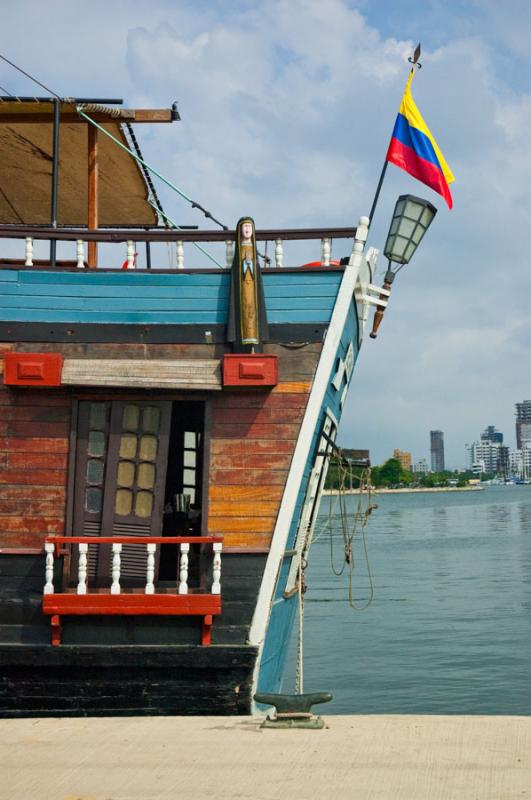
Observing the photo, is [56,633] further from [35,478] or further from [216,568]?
[216,568]

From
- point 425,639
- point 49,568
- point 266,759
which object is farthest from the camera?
point 425,639

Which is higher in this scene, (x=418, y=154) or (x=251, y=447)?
(x=418, y=154)

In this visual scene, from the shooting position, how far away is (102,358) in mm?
7770

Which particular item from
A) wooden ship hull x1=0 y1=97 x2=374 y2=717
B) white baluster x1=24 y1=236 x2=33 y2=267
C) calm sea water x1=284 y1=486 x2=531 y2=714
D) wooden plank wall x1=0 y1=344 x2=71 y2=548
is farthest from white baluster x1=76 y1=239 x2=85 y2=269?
calm sea water x1=284 y1=486 x2=531 y2=714

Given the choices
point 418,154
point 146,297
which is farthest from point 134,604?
point 418,154

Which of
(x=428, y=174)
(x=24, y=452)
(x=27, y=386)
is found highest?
(x=428, y=174)

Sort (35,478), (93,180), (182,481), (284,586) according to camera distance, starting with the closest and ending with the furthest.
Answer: (35,478), (284,586), (93,180), (182,481)

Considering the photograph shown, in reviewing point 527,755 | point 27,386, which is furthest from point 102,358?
point 527,755

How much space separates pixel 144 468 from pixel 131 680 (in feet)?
5.36

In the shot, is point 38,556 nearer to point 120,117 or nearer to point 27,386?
point 27,386

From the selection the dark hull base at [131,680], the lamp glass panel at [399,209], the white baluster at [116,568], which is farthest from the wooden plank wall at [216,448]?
Result: the lamp glass panel at [399,209]

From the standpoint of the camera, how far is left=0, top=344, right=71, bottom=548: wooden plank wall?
7.57m

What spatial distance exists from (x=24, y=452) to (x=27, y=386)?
0.52 m

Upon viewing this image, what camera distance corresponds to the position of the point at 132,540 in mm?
7219
